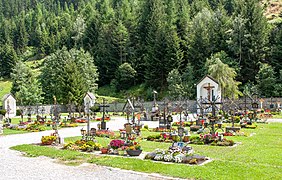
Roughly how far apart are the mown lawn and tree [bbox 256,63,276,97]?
38.1 meters

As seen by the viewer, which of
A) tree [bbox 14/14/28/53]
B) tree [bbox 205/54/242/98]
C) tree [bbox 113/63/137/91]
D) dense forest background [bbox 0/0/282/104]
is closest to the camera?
tree [bbox 205/54/242/98]

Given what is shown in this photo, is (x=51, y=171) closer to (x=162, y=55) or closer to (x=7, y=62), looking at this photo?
(x=162, y=55)

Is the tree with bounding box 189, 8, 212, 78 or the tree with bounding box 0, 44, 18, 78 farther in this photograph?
the tree with bounding box 0, 44, 18, 78

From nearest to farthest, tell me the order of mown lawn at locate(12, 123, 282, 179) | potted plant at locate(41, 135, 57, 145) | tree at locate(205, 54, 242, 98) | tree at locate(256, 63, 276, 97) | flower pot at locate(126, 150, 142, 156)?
mown lawn at locate(12, 123, 282, 179)
flower pot at locate(126, 150, 142, 156)
potted plant at locate(41, 135, 57, 145)
tree at locate(205, 54, 242, 98)
tree at locate(256, 63, 276, 97)

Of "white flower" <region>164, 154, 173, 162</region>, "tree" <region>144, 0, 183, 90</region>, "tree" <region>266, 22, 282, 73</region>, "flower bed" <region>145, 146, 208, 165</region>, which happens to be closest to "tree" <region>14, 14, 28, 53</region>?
"tree" <region>144, 0, 183, 90</region>

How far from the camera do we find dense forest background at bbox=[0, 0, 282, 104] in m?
63.1

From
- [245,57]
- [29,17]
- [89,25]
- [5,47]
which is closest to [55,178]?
[245,57]

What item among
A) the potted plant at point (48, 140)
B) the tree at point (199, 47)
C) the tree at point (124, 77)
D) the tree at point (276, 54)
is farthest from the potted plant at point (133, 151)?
the tree at point (124, 77)

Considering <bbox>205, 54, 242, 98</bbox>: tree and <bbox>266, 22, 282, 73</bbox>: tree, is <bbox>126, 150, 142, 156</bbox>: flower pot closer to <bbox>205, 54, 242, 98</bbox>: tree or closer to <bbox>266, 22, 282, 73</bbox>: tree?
<bbox>205, 54, 242, 98</bbox>: tree

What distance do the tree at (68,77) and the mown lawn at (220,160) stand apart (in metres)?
42.8

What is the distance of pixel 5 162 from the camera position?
613 inches

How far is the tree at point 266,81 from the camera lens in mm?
56594

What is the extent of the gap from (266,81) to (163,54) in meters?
23.4

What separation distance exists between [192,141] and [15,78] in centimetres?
6555
